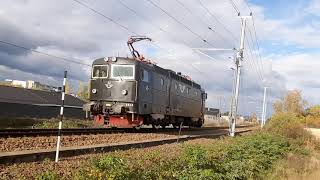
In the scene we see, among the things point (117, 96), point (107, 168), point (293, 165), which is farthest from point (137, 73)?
point (107, 168)

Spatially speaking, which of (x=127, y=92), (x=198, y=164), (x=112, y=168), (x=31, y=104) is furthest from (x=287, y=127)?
(x=112, y=168)

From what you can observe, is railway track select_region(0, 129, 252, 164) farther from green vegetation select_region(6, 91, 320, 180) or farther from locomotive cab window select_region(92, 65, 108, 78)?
locomotive cab window select_region(92, 65, 108, 78)

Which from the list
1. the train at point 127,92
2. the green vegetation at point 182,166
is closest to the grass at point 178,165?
Answer: the green vegetation at point 182,166

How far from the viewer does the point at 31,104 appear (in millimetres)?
41625

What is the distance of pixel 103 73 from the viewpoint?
23672mm

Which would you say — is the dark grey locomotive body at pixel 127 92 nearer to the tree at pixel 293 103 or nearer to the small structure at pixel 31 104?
the small structure at pixel 31 104

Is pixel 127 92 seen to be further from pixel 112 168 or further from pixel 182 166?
pixel 112 168

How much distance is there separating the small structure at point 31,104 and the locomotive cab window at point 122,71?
14.8 m

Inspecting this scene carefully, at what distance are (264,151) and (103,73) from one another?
9.50m

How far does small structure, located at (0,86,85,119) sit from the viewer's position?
38.1 meters

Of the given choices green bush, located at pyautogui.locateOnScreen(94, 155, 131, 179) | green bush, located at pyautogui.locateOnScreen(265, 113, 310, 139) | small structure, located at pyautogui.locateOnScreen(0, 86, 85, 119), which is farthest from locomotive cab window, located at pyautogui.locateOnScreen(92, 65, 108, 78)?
green bush, located at pyautogui.locateOnScreen(265, 113, 310, 139)

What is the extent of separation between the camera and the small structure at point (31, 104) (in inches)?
1500

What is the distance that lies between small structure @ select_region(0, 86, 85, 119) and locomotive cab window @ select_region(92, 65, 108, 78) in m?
13.7

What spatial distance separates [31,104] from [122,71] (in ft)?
69.2
